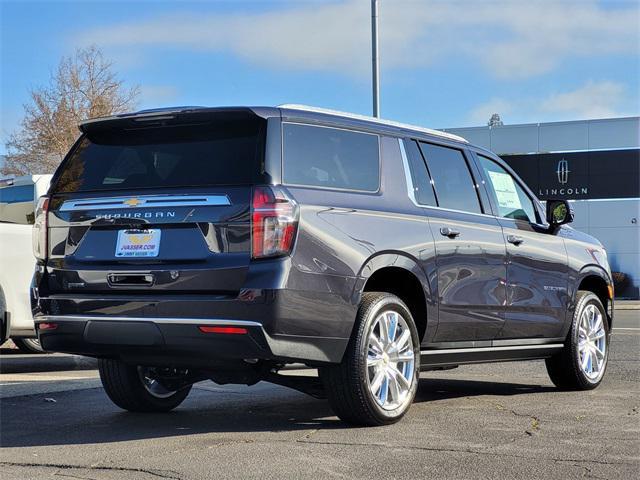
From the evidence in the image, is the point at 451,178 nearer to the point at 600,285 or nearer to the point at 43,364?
the point at 600,285

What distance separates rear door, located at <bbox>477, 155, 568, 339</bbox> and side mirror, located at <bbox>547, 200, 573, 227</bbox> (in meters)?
0.10

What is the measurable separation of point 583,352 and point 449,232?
87.9 inches

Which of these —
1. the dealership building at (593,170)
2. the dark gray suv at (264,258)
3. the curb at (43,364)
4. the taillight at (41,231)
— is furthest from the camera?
the dealership building at (593,170)

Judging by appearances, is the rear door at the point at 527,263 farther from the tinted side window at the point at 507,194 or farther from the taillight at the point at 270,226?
the taillight at the point at 270,226

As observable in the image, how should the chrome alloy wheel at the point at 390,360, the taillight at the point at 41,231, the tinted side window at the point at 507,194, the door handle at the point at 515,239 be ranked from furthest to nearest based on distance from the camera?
1. the tinted side window at the point at 507,194
2. the door handle at the point at 515,239
3. the taillight at the point at 41,231
4. the chrome alloy wheel at the point at 390,360

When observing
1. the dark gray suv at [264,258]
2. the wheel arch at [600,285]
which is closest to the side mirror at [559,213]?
the wheel arch at [600,285]

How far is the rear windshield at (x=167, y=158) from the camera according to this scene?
232 inches

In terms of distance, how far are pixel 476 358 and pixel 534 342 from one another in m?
0.84

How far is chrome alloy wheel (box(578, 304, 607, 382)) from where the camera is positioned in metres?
8.38

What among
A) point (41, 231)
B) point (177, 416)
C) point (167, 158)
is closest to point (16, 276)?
point (177, 416)

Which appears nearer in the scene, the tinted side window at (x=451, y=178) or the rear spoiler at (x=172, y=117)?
the rear spoiler at (x=172, y=117)

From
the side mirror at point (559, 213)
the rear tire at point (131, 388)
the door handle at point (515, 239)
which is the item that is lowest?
the rear tire at point (131, 388)

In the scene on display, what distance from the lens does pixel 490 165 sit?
7.95 meters

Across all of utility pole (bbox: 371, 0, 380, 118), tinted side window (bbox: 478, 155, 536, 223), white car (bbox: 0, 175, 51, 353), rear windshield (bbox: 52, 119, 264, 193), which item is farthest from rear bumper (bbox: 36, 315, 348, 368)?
utility pole (bbox: 371, 0, 380, 118)
